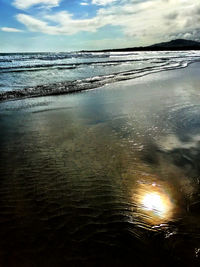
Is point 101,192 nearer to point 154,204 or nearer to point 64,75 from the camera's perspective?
point 154,204

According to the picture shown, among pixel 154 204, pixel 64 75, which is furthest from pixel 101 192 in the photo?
pixel 64 75

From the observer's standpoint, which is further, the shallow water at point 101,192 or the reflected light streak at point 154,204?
the reflected light streak at point 154,204

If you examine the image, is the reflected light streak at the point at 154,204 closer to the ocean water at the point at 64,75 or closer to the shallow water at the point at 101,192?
the shallow water at the point at 101,192

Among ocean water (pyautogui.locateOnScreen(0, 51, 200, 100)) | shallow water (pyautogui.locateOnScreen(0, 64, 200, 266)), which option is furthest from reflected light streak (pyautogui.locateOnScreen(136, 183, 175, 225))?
ocean water (pyautogui.locateOnScreen(0, 51, 200, 100))

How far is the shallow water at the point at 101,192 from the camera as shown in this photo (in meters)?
2.56

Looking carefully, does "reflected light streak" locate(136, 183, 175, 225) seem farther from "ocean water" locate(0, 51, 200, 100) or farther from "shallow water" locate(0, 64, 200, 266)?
"ocean water" locate(0, 51, 200, 100)

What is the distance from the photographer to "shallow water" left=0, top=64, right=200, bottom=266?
2562 millimetres

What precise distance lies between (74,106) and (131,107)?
96.3 inches

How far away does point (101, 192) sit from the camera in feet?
11.8

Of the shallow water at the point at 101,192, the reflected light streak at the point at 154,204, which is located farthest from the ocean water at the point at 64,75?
the reflected light streak at the point at 154,204

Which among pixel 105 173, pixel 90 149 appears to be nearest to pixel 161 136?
pixel 90 149

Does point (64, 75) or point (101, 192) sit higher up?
point (64, 75)

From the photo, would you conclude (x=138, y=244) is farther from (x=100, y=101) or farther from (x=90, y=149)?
(x=100, y=101)

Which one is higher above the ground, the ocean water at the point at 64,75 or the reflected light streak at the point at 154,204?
the ocean water at the point at 64,75
